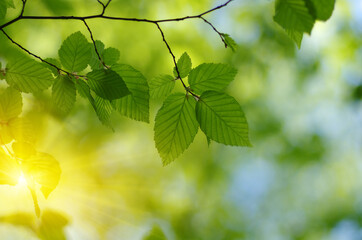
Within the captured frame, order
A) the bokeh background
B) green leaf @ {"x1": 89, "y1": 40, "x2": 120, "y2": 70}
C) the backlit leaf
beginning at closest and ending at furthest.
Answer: the backlit leaf < green leaf @ {"x1": 89, "y1": 40, "x2": 120, "y2": 70} < the bokeh background

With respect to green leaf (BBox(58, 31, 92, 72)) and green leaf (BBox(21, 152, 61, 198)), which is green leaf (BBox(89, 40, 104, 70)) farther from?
green leaf (BBox(21, 152, 61, 198))

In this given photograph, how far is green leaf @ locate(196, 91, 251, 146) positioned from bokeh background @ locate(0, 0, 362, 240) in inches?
229

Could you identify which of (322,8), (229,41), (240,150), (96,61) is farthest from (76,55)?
(240,150)

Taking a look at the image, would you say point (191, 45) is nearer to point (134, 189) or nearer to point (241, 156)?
point (241, 156)

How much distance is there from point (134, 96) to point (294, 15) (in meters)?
0.29

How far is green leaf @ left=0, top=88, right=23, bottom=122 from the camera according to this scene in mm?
547

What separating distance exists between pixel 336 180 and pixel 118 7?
6229 millimetres

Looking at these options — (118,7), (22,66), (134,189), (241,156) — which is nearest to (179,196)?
(134,189)

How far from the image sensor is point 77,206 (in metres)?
5.98

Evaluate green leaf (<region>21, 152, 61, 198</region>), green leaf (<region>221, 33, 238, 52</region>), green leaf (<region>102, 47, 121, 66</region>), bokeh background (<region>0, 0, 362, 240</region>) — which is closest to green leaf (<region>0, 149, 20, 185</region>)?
green leaf (<region>21, 152, 61, 198</region>)

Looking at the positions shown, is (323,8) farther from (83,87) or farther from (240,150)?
Answer: (240,150)

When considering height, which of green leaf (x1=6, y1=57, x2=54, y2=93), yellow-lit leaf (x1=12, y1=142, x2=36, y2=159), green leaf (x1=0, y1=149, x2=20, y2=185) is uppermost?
green leaf (x1=6, y1=57, x2=54, y2=93)

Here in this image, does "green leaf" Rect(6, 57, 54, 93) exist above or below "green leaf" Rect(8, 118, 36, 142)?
above

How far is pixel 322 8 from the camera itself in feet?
1.19
